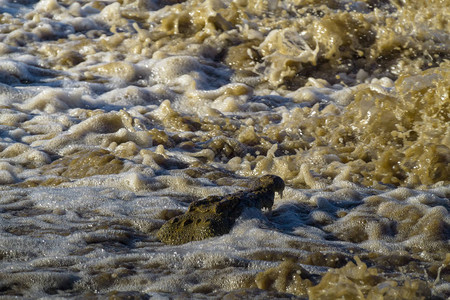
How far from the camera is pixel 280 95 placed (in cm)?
648

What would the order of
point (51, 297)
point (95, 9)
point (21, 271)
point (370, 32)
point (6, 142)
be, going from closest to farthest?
point (51, 297) → point (21, 271) → point (6, 142) → point (370, 32) → point (95, 9)

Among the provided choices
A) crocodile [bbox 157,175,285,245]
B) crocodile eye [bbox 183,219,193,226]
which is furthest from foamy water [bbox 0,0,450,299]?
crocodile eye [bbox 183,219,193,226]

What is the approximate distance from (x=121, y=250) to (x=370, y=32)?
494cm

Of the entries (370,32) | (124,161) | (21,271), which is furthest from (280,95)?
(21,271)

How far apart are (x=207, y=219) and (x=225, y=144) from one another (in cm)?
178

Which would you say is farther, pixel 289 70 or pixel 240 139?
pixel 289 70

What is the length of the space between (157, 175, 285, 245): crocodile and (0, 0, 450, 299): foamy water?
69 mm

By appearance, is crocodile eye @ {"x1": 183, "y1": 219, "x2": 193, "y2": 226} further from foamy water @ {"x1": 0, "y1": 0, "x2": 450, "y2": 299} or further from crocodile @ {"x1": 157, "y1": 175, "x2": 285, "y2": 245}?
foamy water @ {"x1": 0, "y1": 0, "x2": 450, "y2": 299}

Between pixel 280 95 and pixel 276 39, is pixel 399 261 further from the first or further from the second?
pixel 276 39

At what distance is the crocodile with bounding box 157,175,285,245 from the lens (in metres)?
3.39

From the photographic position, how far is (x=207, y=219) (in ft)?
11.3

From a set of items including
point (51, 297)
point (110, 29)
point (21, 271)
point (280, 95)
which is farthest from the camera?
point (110, 29)

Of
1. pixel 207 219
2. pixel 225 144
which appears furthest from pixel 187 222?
A: pixel 225 144

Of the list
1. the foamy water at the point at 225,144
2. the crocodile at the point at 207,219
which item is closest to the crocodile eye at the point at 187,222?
the crocodile at the point at 207,219
